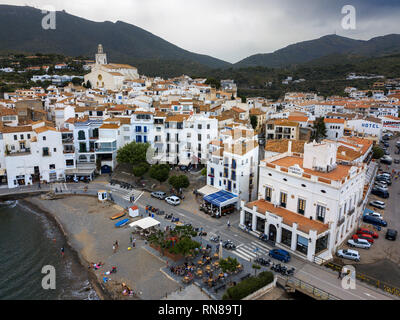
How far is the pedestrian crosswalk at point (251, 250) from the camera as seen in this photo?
28.0 m

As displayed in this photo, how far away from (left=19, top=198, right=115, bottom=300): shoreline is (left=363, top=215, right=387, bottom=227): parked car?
29.9m

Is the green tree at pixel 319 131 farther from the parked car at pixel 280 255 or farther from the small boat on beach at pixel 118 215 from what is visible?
the small boat on beach at pixel 118 215

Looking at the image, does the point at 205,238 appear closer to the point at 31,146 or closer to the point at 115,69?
the point at 31,146

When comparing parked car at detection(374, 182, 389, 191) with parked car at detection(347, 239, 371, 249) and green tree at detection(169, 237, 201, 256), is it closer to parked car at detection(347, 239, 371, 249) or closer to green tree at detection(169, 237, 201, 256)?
parked car at detection(347, 239, 371, 249)

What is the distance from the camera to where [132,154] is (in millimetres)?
49531

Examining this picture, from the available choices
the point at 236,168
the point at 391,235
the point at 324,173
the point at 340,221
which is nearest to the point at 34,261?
the point at 236,168

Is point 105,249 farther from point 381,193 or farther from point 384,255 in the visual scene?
point 381,193

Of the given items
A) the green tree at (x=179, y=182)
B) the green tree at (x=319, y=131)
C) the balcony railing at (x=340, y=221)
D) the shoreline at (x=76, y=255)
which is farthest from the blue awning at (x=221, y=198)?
the green tree at (x=319, y=131)

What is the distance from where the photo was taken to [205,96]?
84.1m

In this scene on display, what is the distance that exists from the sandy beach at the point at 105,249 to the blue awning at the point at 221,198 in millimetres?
9945

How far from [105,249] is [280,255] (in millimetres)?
17569

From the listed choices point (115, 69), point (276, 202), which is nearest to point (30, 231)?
point (276, 202)

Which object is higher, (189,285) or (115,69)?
(115,69)
